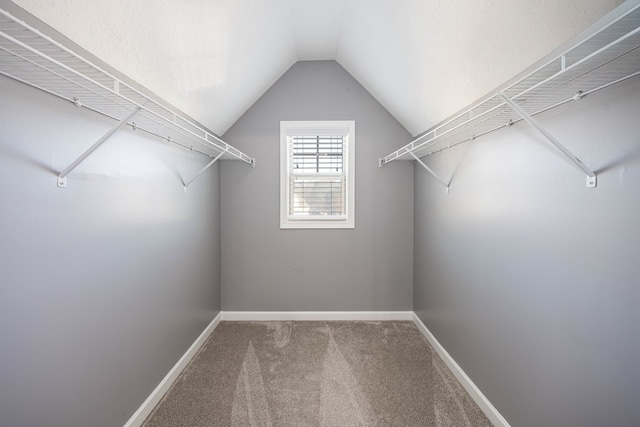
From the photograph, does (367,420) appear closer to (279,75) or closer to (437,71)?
(437,71)

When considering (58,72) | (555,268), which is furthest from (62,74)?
(555,268)

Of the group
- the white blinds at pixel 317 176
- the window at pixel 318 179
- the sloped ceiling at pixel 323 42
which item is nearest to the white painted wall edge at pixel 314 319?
the window at pixel 318 179

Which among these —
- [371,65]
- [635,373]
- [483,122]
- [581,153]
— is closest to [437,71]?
[483,122]

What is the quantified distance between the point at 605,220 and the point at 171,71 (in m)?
2.09

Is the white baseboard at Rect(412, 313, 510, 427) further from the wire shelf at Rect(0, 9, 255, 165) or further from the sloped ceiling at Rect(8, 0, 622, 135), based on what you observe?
the wire shelf at Rect(0, 9, 255, 165)

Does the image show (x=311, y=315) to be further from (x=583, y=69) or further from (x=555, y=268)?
(x=583, y=69)

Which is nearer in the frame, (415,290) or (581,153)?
(581,153)

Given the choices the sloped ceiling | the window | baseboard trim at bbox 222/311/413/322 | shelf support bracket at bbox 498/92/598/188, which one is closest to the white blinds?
the window

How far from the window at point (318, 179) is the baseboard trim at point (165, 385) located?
1.25m

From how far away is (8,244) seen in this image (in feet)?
2.82

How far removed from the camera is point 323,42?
7.79 ft

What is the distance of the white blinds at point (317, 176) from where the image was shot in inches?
112

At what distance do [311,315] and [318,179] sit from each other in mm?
1438

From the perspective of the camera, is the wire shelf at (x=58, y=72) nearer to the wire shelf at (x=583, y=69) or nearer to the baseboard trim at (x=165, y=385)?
the wire shelf at (x=583, y=69)
